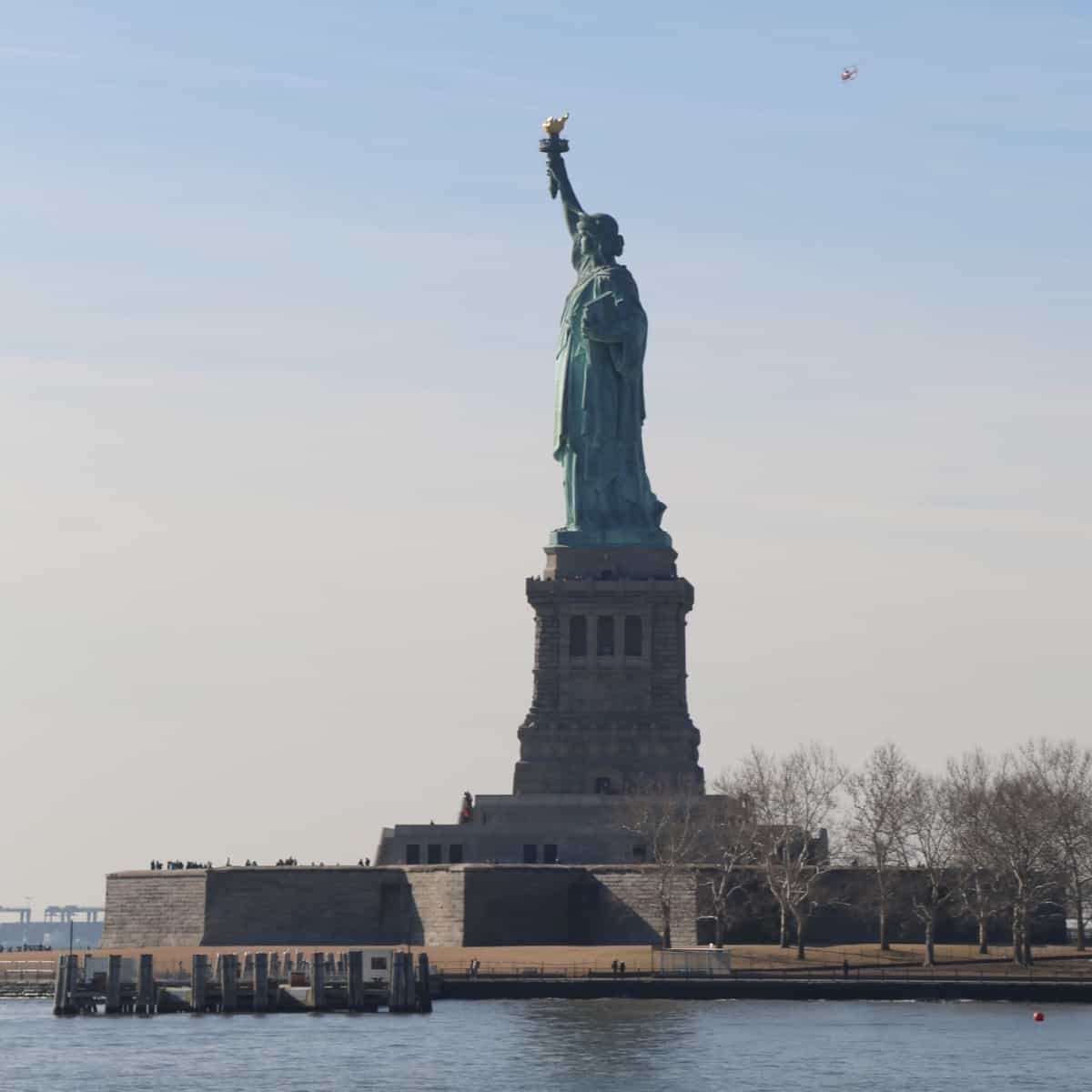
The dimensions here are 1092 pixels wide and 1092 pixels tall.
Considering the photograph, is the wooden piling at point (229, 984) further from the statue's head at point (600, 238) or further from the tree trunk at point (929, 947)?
the statue's head at point (600, 238)

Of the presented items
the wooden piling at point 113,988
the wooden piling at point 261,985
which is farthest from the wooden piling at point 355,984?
the wooden piling at point 113,988

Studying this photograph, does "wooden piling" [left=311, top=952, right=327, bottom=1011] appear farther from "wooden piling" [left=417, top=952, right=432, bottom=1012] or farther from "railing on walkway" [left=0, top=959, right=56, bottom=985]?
"railing on walkway" [left=0, top=959, right=56, bottom=985]

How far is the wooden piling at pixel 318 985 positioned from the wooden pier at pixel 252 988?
0.09 ft

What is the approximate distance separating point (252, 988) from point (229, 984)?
1.64 m

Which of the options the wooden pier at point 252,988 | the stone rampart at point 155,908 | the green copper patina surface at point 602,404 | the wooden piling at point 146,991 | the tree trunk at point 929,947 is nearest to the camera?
the wooden pier at point 252,988

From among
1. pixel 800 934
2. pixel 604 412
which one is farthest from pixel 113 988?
pixel 604 412

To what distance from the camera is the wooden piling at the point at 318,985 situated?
9962cm

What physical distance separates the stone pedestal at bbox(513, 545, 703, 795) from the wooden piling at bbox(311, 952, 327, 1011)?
24.9 m

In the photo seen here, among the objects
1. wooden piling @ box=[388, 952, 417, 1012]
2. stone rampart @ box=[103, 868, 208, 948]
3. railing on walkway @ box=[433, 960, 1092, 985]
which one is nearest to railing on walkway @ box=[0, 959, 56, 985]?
stone rampart @ box=[103, 868, 208, 948]

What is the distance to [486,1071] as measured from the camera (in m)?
82.9

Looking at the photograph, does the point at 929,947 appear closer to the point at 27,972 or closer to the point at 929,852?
the point at 929,852

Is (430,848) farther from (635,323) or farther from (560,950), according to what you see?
(635,323)

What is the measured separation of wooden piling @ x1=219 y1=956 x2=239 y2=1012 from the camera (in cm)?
9919

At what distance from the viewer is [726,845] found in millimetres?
111562
